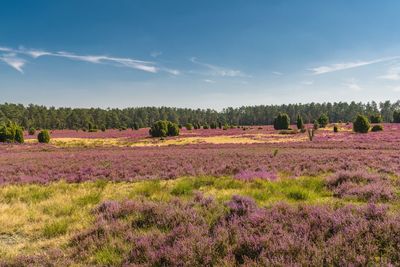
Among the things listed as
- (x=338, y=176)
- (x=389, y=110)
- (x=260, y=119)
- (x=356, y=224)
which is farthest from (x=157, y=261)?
(x=389, y=110)

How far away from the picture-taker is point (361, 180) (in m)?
9.52

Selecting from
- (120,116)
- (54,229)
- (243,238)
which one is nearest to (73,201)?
(54,229)

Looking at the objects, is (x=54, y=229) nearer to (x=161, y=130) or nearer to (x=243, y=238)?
(x=243, y=238)

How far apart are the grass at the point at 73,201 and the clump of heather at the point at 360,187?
0.37 meters

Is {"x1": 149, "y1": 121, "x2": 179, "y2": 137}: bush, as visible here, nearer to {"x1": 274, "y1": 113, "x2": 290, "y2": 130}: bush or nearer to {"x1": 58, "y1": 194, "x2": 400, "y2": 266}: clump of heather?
{"x1": 274, "y1": 113, "x2": 290, "y2": 130}: bush

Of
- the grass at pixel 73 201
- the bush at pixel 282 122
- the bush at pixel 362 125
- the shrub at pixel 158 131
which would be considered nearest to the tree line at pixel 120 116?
the bush at pixel 282 122

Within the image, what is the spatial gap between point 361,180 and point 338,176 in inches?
30.1

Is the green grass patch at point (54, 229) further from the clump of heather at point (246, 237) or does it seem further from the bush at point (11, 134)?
the bush at point (11, 134)

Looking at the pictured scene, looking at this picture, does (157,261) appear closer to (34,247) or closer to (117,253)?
(117,253)

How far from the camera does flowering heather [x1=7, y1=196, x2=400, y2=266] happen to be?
12.7ft

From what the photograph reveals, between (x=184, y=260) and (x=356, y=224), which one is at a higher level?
(x=356, y=224)

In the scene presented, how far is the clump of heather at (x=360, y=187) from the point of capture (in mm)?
7219

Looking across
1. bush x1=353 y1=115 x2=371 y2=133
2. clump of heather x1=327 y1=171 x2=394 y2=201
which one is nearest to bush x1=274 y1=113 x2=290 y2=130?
bush x1=353 y1=115 x2=371 y2=133

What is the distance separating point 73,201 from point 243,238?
235 inches
